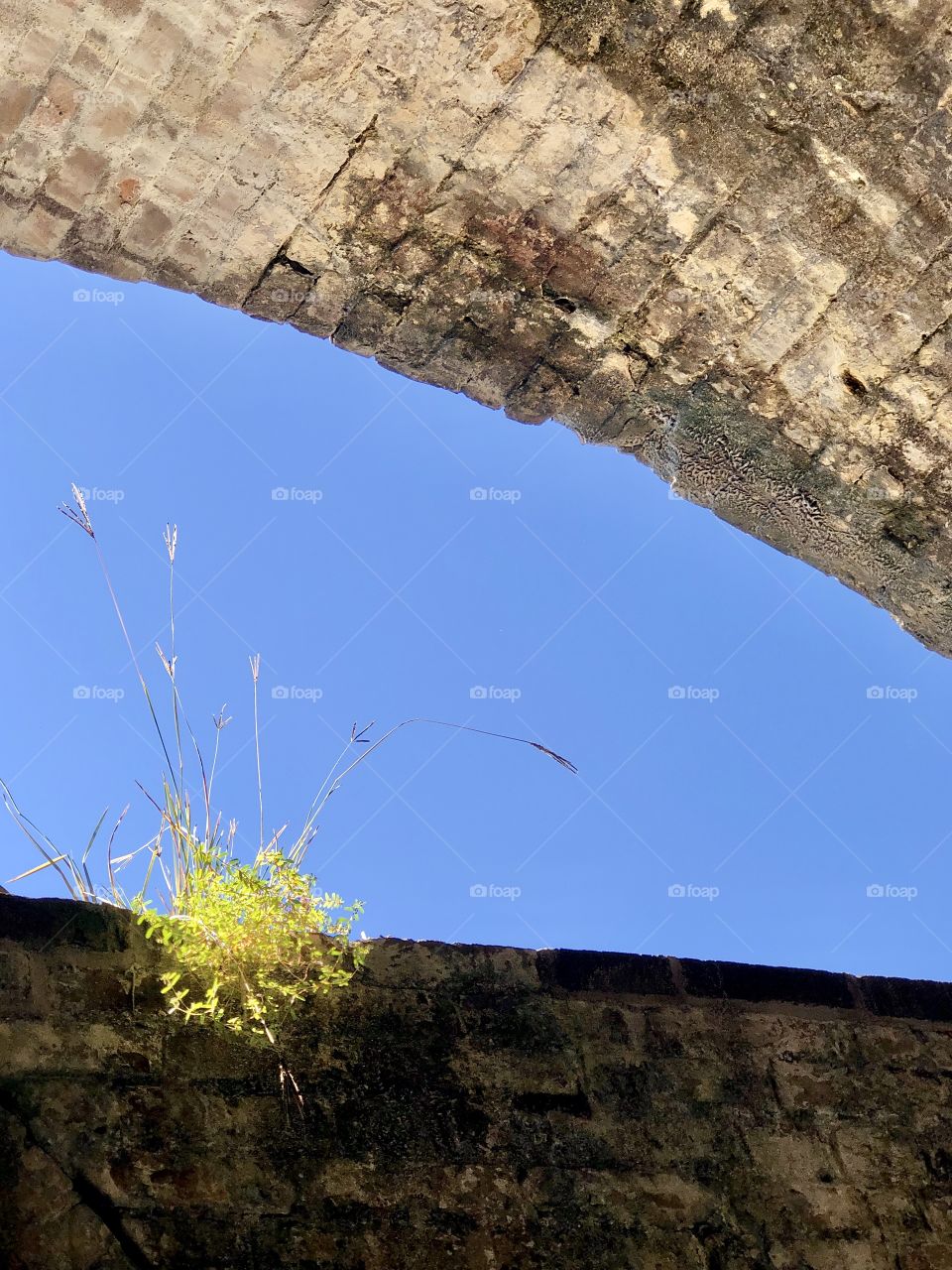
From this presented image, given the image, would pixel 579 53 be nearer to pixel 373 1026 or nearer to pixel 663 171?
pixel 663 171

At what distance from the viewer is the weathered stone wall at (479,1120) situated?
1868 millimetres

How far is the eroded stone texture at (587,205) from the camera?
2680 millimetres

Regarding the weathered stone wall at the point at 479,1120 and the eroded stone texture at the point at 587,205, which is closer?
the weathered stone wall at the point at 479,1120

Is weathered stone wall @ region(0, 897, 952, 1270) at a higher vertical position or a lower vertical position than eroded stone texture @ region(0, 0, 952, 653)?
lower

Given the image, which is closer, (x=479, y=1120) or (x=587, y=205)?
(x=479, y=1120)

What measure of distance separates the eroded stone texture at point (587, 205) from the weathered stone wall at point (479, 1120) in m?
1.60

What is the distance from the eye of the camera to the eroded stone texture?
8.79 feet

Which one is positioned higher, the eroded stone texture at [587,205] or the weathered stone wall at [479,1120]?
the eroded stone texture at [587,205]

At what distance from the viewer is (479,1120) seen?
2105 millimetres

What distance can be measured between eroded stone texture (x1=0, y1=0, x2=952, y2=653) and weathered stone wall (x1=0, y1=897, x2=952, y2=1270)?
62.9 inches

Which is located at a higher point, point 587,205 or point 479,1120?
point 587,205

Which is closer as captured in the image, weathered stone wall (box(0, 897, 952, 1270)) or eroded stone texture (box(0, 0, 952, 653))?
weathered stone wall (box(0, 897, 952, 1270))

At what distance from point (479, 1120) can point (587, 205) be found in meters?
2.34

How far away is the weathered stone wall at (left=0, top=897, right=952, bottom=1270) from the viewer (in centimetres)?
187
